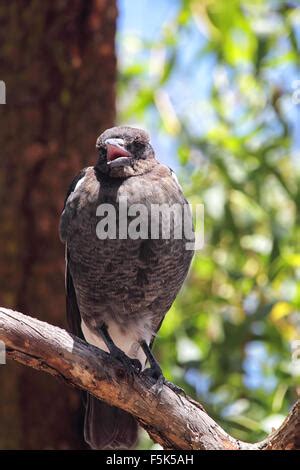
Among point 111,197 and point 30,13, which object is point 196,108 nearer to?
point 30,13

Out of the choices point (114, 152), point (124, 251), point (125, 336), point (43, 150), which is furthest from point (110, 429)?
point (43, 150)

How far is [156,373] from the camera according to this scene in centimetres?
322

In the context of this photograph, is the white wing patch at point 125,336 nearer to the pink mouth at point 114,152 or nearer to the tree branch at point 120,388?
the tree branch at point 120,388

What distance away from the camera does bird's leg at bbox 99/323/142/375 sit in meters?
3.09

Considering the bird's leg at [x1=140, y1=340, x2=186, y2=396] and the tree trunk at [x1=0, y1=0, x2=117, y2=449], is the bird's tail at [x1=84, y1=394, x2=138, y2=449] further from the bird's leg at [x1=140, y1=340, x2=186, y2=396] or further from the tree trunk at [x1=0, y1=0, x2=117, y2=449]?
the tree trunk at [x1=0, y1=0, x2=117, y2=449]

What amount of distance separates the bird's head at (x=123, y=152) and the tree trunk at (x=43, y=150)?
0.97m

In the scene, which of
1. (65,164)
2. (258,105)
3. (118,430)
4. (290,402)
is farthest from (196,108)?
(118,430)

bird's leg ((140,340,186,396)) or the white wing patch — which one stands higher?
the white wing patch

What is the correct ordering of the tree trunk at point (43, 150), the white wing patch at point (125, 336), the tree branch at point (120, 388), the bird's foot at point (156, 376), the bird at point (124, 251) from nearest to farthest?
1. the tree branch at point (120, 388)
2. the bird's foot at point (156, 376)
3. the bird at point (124, 251)
4. the white wing patch at point (125, 336)
5. the tree trunk at point (43, 150)

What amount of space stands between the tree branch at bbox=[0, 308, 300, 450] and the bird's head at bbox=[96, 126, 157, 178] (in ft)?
2.40

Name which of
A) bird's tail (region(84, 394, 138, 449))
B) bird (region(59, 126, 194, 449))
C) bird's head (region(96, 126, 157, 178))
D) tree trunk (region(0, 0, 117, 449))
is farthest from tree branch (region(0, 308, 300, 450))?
tree trunk (region(0, 0, 117, 449))

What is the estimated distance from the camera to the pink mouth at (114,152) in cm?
329

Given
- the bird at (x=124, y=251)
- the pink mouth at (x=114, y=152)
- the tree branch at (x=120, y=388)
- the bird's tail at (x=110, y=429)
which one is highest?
the pink mouth at (x=114, y=152)

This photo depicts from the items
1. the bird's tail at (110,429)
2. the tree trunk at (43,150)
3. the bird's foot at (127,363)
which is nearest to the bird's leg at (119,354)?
the bird's foot at (127,363)
